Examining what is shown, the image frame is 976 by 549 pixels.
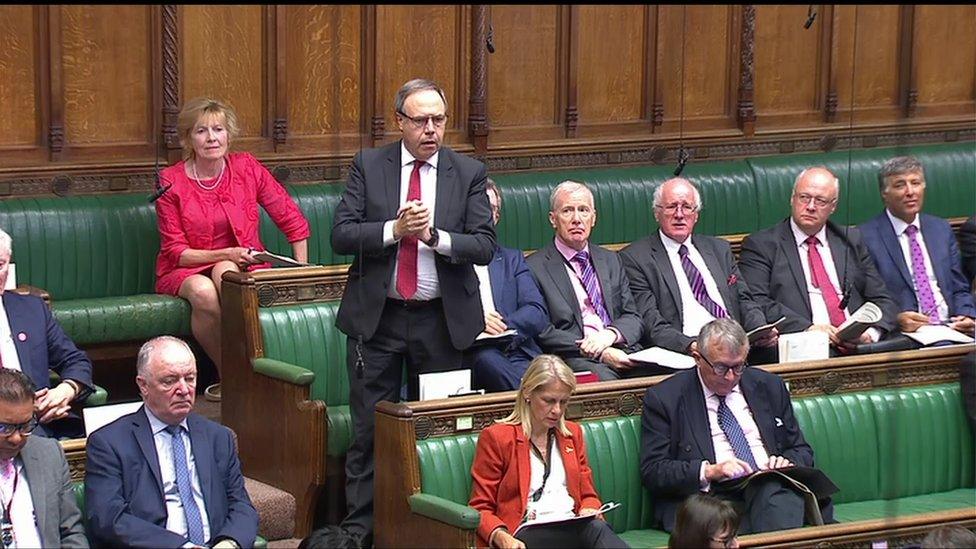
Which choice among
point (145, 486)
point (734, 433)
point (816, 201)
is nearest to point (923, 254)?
point (816, 201)

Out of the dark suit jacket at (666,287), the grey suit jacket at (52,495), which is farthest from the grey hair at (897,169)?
the grey suit jacket at (52,495)

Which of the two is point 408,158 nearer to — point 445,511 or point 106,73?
point 445,511

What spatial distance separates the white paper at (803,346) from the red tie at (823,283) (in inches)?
15.6

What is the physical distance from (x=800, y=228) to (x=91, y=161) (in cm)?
249

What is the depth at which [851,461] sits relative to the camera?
16.8 ft

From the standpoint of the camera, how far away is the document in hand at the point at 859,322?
5.60m

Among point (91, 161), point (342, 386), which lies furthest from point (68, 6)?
point (342, 386)

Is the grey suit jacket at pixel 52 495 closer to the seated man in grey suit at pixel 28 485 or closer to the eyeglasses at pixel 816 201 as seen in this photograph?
the seated man in grey suit at pixel 28 485

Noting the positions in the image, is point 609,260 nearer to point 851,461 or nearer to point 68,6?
point 851,461

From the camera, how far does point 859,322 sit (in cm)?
560

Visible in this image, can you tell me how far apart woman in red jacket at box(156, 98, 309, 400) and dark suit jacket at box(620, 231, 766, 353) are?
118 cm

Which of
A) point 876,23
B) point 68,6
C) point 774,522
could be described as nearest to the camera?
point 774,522

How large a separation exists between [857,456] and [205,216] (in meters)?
2.25

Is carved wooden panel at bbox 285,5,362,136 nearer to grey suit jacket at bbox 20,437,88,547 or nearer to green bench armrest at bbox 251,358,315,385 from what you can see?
green bench armrest at bbox 251,358,315,385
